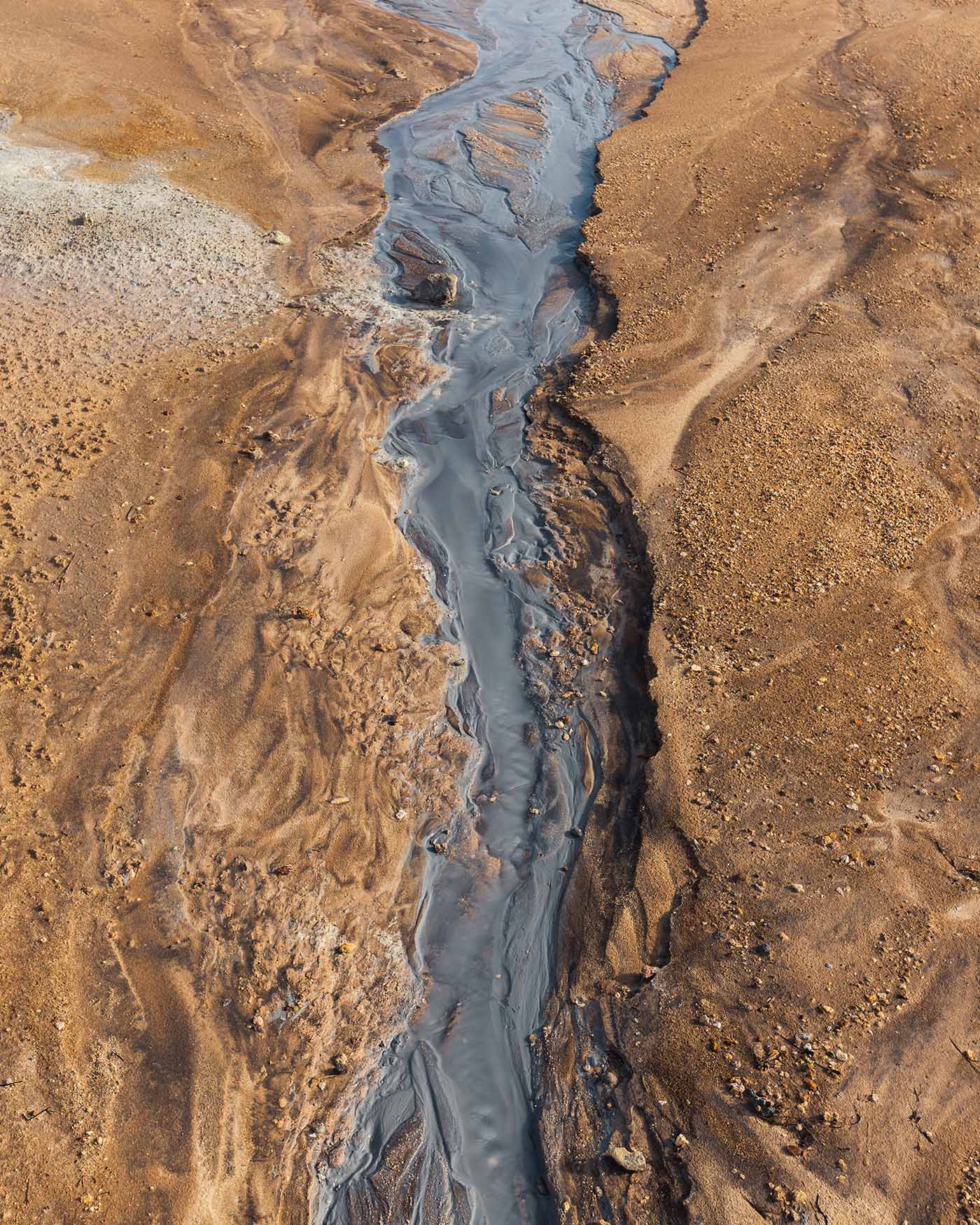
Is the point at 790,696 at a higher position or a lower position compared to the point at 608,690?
higher

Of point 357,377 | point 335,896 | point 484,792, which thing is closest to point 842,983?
point 484,792

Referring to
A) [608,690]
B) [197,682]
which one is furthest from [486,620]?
[197,682]

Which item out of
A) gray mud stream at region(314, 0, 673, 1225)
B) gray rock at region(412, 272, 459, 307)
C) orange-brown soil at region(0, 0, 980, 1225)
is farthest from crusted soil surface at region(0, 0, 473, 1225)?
gray rock at region(412, 272, 459, 307)

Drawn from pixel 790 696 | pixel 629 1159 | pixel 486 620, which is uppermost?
pixel 790 696

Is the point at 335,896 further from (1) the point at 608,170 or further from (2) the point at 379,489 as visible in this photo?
(1) the point at 608,170

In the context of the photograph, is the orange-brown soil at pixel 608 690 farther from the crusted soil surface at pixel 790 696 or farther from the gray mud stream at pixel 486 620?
the gray mud stream at pixel 486 620

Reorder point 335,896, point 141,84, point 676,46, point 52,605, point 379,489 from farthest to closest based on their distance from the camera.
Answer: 1. point 676,46
2. point 141,84
3. point 379,489
4. point 52,605
5. point 335,896

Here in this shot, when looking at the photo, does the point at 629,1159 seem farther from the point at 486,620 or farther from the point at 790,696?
the point at 486,620
